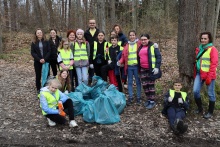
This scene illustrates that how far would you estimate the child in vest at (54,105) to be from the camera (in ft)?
15.4

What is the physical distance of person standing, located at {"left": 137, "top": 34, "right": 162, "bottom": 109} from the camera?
5262 millimetres

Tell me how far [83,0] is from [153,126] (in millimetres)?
14139

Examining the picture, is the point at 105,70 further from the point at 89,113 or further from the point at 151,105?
the point at 89,113

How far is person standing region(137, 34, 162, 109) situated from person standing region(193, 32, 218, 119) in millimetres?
833

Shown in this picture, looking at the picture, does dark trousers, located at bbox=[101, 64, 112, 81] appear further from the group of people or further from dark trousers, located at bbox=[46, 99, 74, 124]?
dark trousers, located at bbox=[46, 99, 74, 124]

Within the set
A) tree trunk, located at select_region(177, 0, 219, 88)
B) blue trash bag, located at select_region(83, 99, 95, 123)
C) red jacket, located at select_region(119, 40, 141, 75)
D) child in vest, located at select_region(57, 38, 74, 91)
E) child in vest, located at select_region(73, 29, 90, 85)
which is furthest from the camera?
child in vest, located at select_region(73, 29, 90, 85)

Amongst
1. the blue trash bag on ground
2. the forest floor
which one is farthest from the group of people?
the blue trash bag on ground

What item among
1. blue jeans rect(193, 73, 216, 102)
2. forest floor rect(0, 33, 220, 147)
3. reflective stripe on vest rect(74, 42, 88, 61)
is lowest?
forest floor rect(0, 33, 220, 147)

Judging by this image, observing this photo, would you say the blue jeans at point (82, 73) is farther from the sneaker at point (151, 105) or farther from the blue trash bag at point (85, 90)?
the sneaker at point (151, 105)

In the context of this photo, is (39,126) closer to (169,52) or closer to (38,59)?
(38,59)

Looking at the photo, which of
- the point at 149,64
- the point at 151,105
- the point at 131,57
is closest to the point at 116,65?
the point at 131,57

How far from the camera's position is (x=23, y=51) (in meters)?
14.0

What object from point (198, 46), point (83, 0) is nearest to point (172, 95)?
point (198, 46)

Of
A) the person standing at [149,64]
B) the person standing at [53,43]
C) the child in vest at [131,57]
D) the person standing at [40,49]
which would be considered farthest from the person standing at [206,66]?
the person standing at [40,49]
